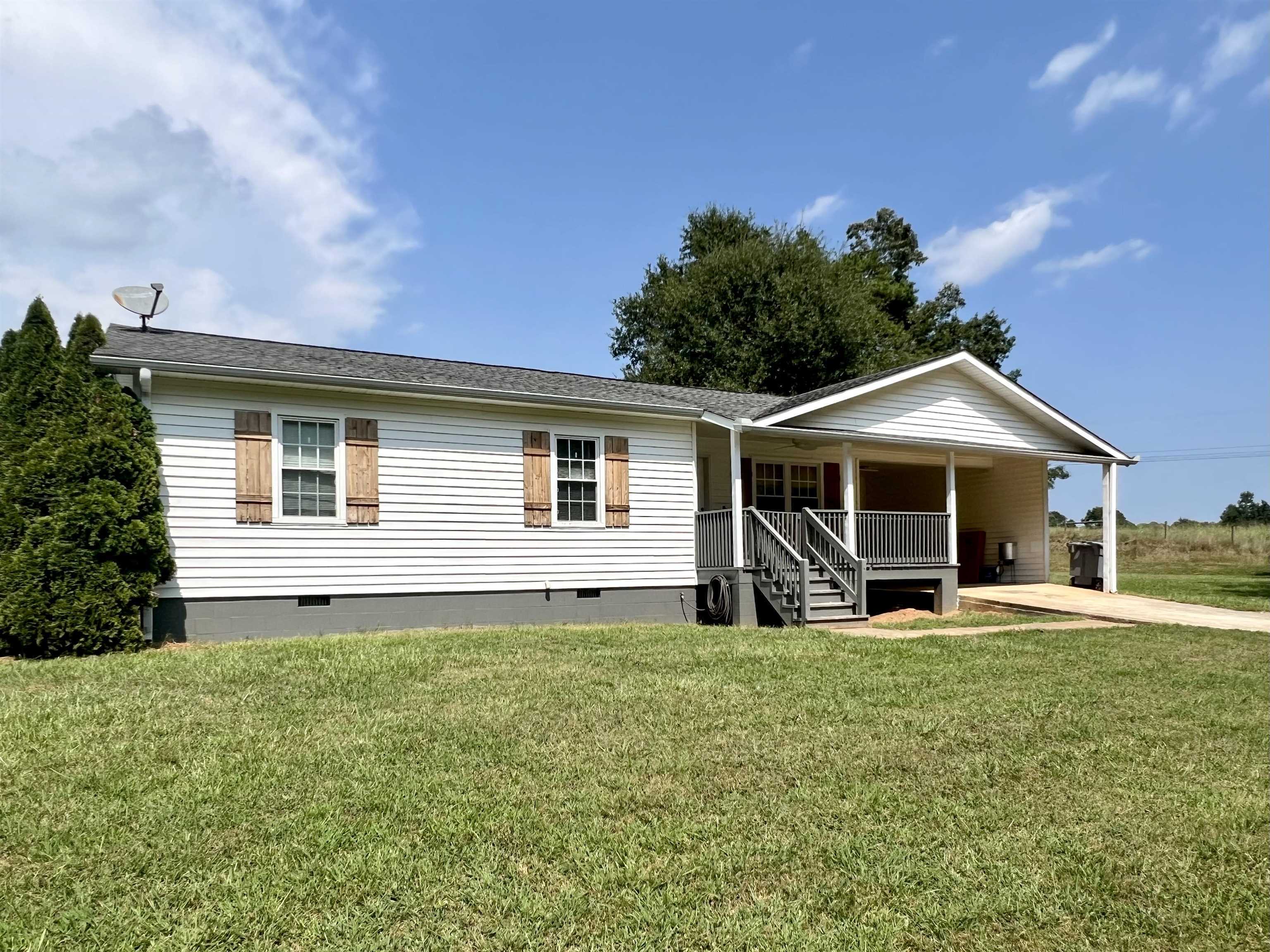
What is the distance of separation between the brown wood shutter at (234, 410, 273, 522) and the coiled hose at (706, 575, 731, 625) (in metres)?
6.39

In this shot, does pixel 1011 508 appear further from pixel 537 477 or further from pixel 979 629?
pixel 537 477

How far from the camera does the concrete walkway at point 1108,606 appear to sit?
480 inches

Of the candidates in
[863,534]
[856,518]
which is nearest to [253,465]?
[856,518]

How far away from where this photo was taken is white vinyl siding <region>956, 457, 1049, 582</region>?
17.8 meters

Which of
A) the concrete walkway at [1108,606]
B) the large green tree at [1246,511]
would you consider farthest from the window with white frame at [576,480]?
the large green tree at [1246,511]

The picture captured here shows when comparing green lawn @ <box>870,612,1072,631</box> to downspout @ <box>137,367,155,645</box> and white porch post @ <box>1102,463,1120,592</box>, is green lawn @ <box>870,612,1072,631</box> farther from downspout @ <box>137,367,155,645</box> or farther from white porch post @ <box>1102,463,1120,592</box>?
downspout @ <box>137,367,155,645</box>

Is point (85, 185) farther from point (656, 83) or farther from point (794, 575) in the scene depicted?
point (794, 575)

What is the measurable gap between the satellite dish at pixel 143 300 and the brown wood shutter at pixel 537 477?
18.0 ft

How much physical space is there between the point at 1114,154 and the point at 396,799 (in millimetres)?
13339

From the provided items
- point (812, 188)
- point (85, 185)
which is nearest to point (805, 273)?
point (812, 188)

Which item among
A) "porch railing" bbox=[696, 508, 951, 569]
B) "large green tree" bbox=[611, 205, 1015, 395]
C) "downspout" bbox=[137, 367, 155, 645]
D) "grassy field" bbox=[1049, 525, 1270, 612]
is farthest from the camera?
"large green tree" bbox=[611, 205, 1015, 395]

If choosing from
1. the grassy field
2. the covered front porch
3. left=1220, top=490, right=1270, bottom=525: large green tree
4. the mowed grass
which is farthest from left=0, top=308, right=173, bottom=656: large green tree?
left=1220, top=490, right=1270, bottom=525: large green tree

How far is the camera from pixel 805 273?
32625 millimetres

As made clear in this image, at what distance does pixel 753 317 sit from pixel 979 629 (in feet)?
74.6
